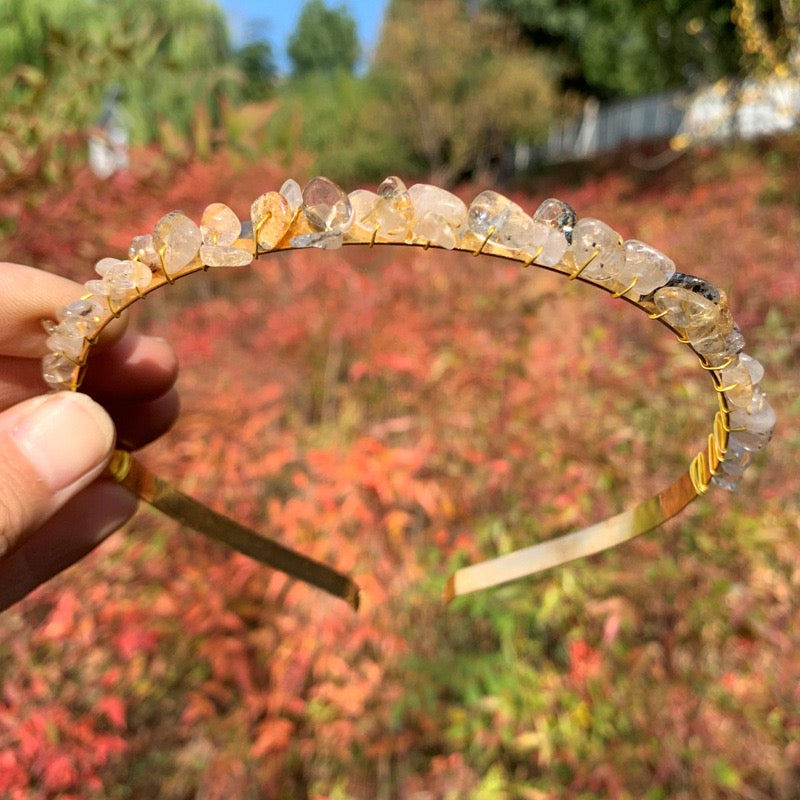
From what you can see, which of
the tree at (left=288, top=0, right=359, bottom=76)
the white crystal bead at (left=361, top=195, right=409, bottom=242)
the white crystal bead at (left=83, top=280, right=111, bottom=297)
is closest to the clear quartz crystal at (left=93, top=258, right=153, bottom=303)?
the white crystal bead at (left=83, top=280, right=111, bottom=297)

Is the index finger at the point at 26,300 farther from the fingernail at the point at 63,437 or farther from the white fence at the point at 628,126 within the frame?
the white fence at the point at 628,126

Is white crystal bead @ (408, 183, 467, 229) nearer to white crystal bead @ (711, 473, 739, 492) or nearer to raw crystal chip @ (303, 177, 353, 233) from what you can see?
raw crystal chip @ (303, 177, 353, 233)

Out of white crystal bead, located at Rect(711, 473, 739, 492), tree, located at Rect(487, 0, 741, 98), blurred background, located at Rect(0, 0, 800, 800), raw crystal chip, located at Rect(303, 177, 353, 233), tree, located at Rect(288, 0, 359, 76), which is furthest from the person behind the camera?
tree, located at Rect(288, 0, 359, 76)

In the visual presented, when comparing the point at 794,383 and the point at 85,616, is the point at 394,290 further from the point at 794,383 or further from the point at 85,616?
the point at 85,616

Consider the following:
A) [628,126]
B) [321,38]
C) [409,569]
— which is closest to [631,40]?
[628,126]

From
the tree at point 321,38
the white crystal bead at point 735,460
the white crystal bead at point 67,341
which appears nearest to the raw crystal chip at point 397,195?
the white crystal bead at point 67,341

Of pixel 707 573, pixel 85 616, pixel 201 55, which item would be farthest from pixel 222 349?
pixel 201 55
